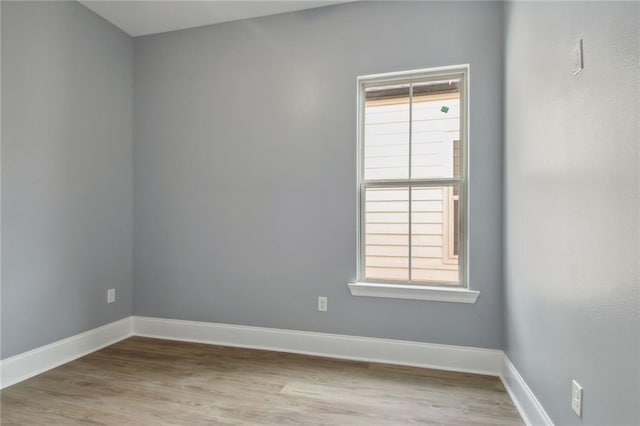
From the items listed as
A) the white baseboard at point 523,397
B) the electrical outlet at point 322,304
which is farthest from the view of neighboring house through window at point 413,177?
the white baseboard at point 523,397

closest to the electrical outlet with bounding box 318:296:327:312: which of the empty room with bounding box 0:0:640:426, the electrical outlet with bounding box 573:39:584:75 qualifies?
the empty room with bounding box 0:0:640:426

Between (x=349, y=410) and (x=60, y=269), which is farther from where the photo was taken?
(x=60, y=269)

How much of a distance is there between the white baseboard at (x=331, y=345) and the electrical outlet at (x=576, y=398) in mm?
1134

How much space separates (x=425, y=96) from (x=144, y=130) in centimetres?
258

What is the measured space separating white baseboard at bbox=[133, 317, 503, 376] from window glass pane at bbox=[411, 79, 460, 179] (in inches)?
51.8

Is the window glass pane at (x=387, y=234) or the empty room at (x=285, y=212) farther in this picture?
the window glass pane at (x=387, y=234)

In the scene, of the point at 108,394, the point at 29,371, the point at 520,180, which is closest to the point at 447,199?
the point at 520,180

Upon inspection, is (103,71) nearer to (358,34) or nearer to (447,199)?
(358,34)

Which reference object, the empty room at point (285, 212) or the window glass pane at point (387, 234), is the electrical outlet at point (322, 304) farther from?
the window glass pane at point (387, 234)

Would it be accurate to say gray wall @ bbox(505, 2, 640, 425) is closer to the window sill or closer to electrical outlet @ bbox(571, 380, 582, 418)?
electrical outlet @ bbox(571, 380, 582, 418)

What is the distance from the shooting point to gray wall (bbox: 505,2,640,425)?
1.03 metres

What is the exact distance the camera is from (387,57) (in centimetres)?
264

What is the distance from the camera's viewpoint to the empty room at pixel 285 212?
1936 millimetres

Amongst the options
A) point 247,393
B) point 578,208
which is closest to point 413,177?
point 578,208
